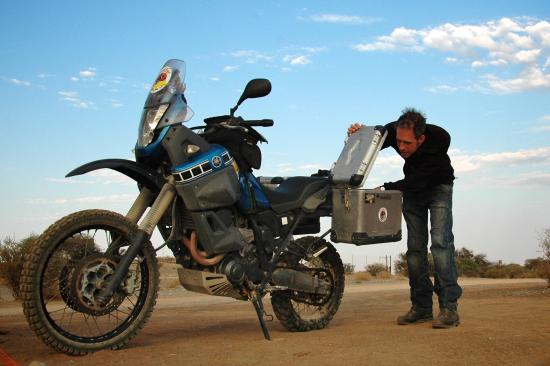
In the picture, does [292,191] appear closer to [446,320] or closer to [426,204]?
[426,204]

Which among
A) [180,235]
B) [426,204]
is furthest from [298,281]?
[426,204]

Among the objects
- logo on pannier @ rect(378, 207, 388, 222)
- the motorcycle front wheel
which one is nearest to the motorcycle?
the motorcycle front wheel

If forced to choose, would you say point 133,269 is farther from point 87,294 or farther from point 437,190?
point 437,190

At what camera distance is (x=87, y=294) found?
17.2 ft

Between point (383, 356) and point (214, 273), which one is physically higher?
point (214, 273)

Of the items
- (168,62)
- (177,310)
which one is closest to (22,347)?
(168,62)

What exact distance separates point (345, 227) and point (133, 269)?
242 centimetres

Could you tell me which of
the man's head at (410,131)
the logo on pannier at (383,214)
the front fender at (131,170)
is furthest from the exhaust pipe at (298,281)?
the man's head at (410,131)

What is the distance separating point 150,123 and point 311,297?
105 inches

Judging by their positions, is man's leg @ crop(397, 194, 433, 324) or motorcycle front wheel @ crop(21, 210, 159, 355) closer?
motorcycle front wheel @ crop(21, 210, 159, 355)

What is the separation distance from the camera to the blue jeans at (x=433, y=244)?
721 centimetres

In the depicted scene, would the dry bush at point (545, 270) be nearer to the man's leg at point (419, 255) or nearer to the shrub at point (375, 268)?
the man's leg at point (419, 255)

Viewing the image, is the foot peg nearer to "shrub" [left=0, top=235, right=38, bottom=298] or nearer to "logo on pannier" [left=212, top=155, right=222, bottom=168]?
"logo on pannier" [left=212, top=155, right=222, bottom=168]

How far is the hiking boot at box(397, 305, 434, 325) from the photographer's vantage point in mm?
7348
